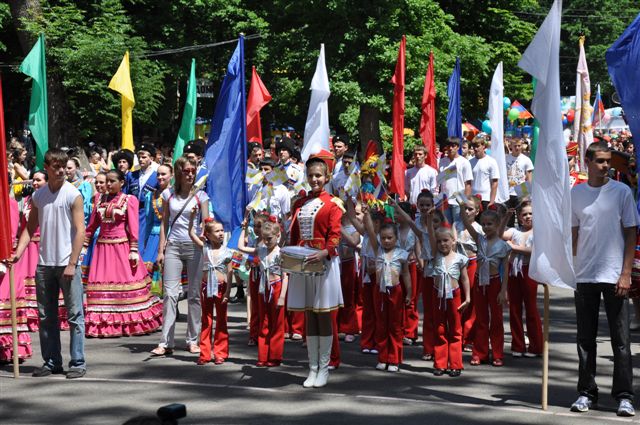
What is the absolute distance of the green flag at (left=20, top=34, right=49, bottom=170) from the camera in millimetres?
12578

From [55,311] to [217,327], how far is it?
5.00ft

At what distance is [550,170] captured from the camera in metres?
8.34

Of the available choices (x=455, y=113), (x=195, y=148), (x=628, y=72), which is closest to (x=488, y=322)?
(x=628, y=72)

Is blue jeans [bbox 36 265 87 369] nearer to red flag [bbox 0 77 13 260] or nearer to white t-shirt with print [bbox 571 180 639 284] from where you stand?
red flag [bbox 0 77 13 260]

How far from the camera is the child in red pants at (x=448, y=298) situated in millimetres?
9805

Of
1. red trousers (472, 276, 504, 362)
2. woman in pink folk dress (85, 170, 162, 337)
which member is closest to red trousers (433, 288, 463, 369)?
red trousers (472, 276, 504, 362)

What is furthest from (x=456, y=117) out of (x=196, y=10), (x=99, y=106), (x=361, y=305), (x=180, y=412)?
(x=196, y=10)

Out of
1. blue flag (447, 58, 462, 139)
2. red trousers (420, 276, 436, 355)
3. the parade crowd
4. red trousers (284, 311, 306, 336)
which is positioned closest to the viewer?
the parade crowd

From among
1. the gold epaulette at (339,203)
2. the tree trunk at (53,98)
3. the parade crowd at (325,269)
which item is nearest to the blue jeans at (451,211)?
the parade crowd at (325,269)

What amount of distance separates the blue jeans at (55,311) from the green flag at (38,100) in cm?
340

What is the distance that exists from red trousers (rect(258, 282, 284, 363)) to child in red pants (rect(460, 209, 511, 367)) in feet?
6.02

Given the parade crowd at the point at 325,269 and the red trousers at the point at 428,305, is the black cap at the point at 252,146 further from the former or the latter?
the red trousers at the point at 428,305

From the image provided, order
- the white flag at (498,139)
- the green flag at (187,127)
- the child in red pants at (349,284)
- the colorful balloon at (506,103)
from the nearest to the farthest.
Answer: the child in red pants at (349,284)
the green flag at (187,127)
the white flag at (498,139)
the colorful balloon at (506,103)

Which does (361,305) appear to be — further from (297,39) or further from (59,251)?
(297,39)
